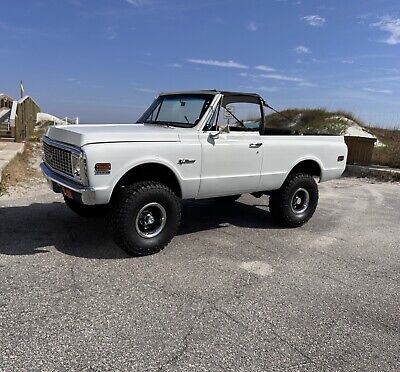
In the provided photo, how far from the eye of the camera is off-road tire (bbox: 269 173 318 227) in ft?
19.7

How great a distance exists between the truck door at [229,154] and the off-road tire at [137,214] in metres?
0.53

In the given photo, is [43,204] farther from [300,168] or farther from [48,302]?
[300,168]

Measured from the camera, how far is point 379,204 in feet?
28.0

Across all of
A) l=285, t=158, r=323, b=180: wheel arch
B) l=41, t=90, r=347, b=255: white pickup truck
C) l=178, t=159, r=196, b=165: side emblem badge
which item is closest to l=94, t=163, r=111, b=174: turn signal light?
l=41, t=90, r=347, b=255: white pickup truck

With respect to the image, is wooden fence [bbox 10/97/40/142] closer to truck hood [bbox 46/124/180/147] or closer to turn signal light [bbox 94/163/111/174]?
truck hood [bbox 46/124/180/147]

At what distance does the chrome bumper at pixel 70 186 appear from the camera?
13.5ft

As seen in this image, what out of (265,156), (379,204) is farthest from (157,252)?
(379,204)

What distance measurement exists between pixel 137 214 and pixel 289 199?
255 centimetres

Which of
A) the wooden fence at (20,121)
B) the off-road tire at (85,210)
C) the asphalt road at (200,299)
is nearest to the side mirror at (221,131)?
the asphalt road at (200,299)

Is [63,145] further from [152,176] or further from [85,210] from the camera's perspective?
[85,210]

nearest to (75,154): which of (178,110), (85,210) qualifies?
(85,210)

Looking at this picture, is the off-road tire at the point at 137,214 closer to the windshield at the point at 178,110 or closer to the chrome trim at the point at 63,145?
the chrome trim at the point at 63,145

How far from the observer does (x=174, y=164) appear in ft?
15.4

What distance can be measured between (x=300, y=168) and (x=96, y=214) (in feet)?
10.5
